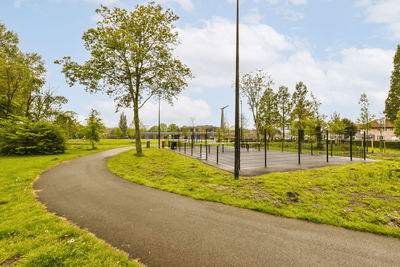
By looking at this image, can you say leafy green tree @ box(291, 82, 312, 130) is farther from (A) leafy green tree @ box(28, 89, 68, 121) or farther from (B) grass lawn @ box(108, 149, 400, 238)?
(A) leafy green tree @ box(28, 89, 68, 121)

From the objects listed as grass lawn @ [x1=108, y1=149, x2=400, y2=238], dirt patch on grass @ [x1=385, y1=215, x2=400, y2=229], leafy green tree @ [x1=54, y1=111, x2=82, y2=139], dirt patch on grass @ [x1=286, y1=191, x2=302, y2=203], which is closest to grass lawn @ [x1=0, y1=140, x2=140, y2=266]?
grass lawn @ [x1=108, y1=149, x2=400, y2=238]

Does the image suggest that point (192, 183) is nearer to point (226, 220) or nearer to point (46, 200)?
point (226, 220)

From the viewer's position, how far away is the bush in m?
15.3

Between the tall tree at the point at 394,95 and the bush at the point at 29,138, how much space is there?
4914 cm

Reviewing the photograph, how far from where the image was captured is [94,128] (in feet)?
80.3

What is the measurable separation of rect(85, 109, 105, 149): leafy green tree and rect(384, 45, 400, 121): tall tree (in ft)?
157

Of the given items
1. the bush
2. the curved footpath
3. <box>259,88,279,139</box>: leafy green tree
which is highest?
<box>259,88,279,139</box>: leafy green tree

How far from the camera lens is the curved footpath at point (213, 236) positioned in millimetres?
2533

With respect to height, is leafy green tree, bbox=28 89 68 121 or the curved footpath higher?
leafy green tree, bbox=28 89 68 121

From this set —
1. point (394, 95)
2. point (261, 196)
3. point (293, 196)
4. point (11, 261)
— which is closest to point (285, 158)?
point (293, 196)

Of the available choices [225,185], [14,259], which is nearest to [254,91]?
[225,185]

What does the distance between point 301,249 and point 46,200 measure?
6.83 metres

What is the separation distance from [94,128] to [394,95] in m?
49.0

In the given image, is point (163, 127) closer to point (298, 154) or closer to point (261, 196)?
point (298, 154)
